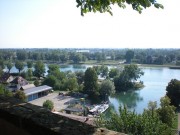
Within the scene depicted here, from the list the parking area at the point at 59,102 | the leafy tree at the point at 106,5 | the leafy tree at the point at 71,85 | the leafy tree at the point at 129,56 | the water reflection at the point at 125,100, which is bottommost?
the water reflection at the point at 125,100

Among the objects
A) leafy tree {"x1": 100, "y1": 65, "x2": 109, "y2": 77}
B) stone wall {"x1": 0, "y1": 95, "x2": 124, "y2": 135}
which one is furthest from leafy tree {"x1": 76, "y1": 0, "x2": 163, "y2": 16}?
leafy tree {"x1": 100, "y1": 65, "x2": 109, "y2": 77}

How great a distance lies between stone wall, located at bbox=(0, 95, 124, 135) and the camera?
1.29 metres

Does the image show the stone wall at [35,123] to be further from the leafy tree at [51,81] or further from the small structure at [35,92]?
the leafy tree at [51,81]

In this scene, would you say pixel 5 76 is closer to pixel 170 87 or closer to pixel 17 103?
pixel 170 87

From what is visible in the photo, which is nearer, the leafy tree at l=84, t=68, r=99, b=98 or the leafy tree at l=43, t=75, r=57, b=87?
the leafy tree at l=84, t=68, r=99, b=98

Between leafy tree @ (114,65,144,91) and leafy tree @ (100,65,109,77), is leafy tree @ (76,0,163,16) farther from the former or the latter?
leafy tree @ (100,65,109,77)

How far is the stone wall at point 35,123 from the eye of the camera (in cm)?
129

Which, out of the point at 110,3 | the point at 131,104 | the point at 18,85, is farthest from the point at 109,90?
the point at 110,3

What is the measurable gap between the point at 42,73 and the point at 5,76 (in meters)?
7.93

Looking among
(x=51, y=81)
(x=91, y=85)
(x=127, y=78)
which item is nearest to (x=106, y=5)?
(x=91, y=85)

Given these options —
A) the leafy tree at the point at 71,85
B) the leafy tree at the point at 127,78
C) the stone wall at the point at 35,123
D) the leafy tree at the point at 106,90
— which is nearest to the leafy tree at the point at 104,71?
the leafy tree at the point at 127,78

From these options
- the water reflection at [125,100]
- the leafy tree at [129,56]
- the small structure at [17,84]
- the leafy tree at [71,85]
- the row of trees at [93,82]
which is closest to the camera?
the water reflection at [125,100]

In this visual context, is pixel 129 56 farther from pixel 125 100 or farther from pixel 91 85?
pixel 125 100

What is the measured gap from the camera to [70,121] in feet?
4.72
